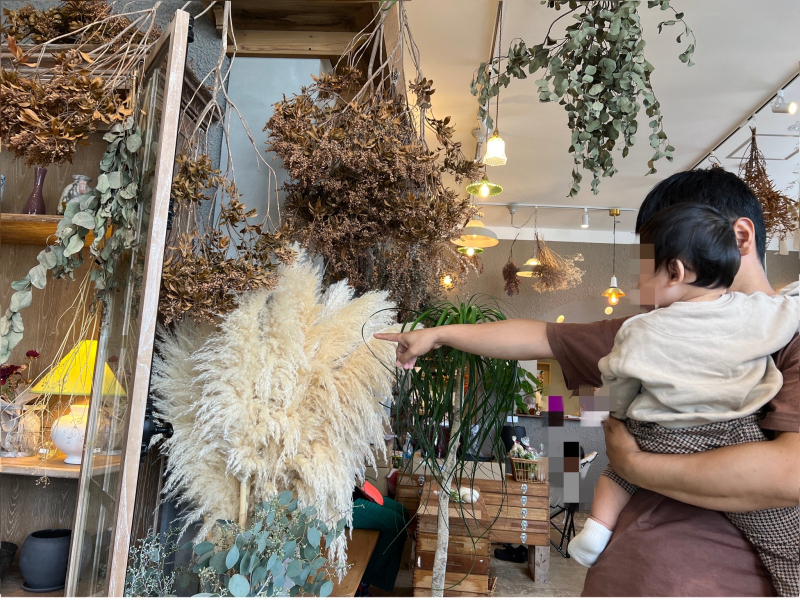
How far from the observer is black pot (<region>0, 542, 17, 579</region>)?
2.00 meters

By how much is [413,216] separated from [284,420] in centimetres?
73

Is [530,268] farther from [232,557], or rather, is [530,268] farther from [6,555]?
[232,557]

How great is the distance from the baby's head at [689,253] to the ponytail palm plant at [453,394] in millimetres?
506

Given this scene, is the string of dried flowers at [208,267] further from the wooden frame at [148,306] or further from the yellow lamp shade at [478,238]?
the yellow lamp shade at [478,238]

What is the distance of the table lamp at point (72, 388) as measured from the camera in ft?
6.44

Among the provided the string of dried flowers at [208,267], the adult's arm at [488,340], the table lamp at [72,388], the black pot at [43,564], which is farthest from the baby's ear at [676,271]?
the black pot at [43,564]

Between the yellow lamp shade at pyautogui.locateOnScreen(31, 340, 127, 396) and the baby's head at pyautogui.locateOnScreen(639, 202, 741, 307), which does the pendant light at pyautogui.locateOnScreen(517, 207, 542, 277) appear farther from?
the baby's head at pyautogui.locateOnScreen(639, 202, 741, 307)

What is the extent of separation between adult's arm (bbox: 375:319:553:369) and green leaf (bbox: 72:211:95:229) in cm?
85

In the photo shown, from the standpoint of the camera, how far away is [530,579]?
152 inches

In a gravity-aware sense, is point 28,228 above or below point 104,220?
above

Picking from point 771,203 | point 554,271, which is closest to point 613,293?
point 554,271

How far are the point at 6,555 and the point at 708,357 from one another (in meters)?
2.46

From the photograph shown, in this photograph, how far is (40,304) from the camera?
2277 mm

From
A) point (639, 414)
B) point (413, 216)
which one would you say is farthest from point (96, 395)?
point (639, 414)
